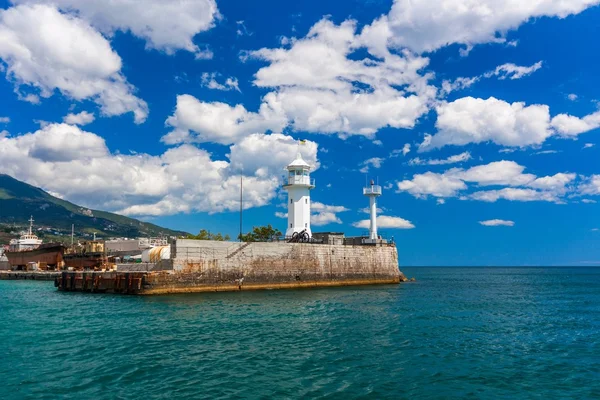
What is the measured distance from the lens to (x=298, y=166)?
166ft

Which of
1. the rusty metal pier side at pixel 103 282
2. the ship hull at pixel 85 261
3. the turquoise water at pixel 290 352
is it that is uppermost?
the ship hull at pixel 85 261

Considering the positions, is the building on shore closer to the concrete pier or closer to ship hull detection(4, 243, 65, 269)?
the concrete pier

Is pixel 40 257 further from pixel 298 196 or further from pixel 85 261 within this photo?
pixel 298 196

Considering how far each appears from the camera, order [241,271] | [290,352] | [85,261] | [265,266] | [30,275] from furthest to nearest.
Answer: [30,275] < [85,261] < [265,266] < [241,271] < [290,352]

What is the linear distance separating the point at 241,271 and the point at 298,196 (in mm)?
14924

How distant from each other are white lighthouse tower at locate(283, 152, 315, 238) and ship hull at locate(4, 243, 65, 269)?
36720mm

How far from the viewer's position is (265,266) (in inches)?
1558

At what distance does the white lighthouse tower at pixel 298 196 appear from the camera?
50031mm

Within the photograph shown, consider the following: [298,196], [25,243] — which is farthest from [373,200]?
[25,243]

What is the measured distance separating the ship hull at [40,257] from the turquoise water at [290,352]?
136 feet

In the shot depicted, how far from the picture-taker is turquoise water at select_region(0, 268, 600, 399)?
1188cm

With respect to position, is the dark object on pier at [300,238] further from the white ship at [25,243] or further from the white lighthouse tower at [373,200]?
the white ship at [25,243]

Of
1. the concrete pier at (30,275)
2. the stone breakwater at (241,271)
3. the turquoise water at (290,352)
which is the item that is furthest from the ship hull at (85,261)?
the turquoise water at (290,352)

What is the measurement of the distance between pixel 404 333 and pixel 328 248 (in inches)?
993
